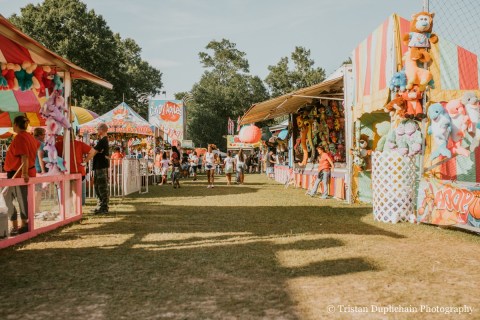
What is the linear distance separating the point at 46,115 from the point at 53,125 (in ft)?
0.69

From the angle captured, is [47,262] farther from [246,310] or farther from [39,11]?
[39,11]

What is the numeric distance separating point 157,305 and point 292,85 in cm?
5642

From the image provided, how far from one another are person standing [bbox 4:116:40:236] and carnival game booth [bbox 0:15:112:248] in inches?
2.9

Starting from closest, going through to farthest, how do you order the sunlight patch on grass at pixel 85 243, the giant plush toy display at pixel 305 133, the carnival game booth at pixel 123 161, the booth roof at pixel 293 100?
1. the sunlight patch on grass at pixel 85 243
2. the booth roof at pixel 293 100
3. the carnival game booth at pixel 123 161
4. the giant plush toy display at pixel 305 133

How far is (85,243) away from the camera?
20.6 feet

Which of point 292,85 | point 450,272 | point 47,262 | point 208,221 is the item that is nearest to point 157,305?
point 47,262

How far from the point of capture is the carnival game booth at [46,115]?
635cm

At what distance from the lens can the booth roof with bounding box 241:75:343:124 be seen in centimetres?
1292

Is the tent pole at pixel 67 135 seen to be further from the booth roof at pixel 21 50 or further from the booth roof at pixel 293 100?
the booth roof at pixel 293 100

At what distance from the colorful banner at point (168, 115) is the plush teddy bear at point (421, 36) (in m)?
24.6

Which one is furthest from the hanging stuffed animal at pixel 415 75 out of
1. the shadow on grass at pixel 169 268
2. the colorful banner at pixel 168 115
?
the colorful banner at pixel 168 115

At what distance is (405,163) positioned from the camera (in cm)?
822

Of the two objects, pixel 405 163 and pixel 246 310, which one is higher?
pixel 405 163

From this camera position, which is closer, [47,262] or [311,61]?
[47,262]
